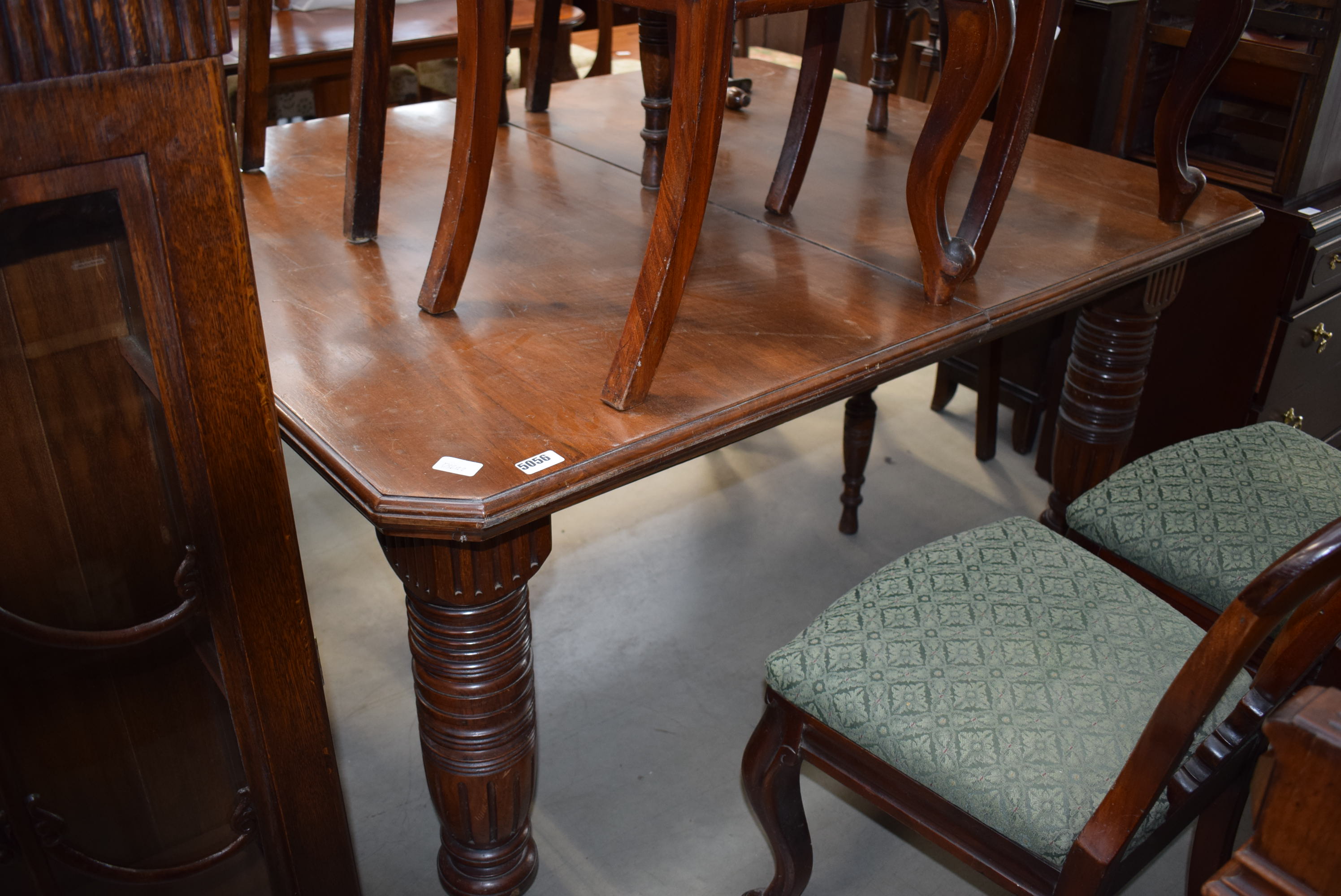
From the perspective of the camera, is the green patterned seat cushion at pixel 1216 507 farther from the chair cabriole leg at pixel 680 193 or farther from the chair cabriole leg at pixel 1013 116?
the chair cabriole leg at pixel 680 193

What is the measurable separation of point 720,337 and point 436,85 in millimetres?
3039

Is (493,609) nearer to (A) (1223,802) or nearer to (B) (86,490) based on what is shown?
(B) (86,490)

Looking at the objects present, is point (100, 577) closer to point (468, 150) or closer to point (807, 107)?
point (468, 150)

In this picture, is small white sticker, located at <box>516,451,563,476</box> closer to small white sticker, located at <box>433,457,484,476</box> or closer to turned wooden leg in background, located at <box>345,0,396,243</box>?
small white sticker, located at <box>433,457,484,476</box>

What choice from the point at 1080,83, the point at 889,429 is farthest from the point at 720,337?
the point at 889,429

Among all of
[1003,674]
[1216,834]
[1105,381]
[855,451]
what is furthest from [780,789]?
[855,451]

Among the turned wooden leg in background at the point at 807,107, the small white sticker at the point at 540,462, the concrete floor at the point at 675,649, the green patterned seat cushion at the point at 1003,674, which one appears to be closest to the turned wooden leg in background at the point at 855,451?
the concrete floor at the point at 675,649

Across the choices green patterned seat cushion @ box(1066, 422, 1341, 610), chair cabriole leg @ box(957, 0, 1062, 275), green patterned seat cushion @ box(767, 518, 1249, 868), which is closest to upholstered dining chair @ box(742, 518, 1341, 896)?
green patterned seat cushion @ box(767, 518, 1249, 868)

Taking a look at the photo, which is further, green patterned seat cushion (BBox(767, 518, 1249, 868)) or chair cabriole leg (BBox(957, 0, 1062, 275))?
chair cabriole leg (BBox(957, 0, 1062, 275))

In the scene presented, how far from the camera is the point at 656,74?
1.71 metres

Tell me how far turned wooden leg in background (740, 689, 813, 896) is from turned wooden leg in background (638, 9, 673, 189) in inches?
32.0

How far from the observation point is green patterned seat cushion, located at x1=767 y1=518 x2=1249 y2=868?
1.13 meters

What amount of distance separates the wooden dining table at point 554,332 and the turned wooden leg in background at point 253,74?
0.22 feet

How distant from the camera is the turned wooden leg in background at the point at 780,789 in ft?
4.41
